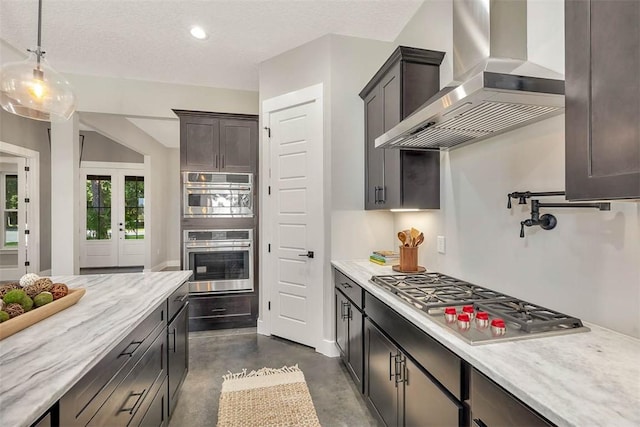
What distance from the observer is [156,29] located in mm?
2979

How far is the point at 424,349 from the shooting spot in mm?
1317

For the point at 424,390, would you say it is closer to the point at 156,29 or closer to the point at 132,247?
the point at 156,29

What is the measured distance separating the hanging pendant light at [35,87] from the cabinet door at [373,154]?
2242 millimetres

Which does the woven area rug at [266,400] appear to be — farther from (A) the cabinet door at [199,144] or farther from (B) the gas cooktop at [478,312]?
(A) the cabinet door at [199,144]

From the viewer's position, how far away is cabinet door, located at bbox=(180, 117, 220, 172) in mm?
3635

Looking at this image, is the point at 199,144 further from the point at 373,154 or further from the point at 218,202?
the point at 373,154

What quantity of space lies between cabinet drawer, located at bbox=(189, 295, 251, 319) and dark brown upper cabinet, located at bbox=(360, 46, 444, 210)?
7.25 ft

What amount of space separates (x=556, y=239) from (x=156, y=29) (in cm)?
366

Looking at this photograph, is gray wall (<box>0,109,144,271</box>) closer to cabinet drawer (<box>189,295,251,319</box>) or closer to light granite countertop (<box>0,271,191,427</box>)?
cabinet drawer (<box>189,295,251,319</box>)

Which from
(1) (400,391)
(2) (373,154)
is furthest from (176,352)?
(2) (373,154)

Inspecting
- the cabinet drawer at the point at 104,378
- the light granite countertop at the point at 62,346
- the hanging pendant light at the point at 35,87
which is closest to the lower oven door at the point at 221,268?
the light granite countertop at the point at 62,346

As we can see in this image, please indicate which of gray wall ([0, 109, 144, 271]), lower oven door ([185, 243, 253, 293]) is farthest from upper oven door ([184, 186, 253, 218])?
gray wall ([0, 109, 144, 271])

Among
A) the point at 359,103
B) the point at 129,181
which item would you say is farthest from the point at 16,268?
the point at 359,103

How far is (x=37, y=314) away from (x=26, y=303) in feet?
0.23
